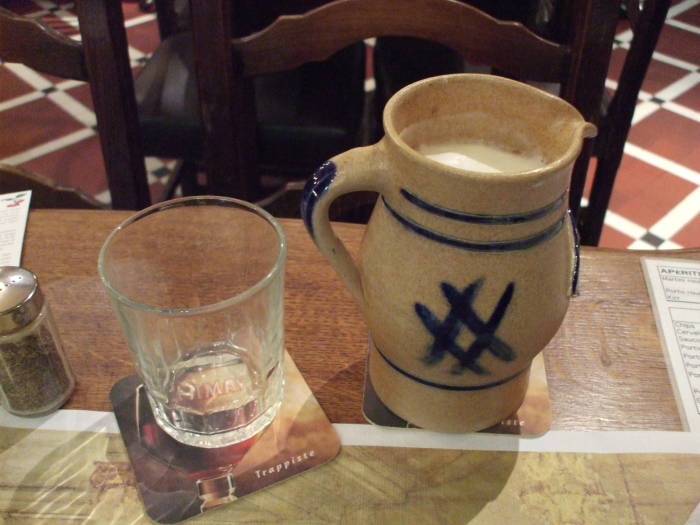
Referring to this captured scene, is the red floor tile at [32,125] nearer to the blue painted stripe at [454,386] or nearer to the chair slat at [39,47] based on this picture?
the chair slat at [39,47]

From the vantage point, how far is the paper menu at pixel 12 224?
67 cm

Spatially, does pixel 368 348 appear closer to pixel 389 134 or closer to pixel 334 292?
pixel 334 292

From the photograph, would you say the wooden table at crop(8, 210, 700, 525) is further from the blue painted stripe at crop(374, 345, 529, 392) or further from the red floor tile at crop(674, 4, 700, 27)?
the red floor tile at crop(674, 4, 700, 27)

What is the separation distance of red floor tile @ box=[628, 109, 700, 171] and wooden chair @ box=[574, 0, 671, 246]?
0.96 meters

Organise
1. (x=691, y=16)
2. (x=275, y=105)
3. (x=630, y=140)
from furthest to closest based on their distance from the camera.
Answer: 1. (x=691, y=16)
2. (x=630, y=140)
3. (x=275, y=105)

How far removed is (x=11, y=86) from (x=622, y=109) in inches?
85.1

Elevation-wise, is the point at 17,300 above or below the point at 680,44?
above

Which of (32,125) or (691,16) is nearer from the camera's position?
(32,125)

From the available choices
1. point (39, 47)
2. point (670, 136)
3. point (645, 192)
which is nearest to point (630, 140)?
point (670, 136)

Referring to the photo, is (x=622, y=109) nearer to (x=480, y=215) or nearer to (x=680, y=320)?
(x=680, y=320)

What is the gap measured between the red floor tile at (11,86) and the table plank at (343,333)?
195 cm

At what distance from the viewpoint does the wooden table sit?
48 cm

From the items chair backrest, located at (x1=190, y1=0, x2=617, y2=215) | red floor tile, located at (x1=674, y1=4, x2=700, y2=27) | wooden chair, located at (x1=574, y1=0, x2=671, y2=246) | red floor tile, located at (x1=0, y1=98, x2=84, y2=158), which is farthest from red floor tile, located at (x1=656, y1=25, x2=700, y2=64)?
red floor tile, located at (x1=0, y1=98, x2=84, y2=158)

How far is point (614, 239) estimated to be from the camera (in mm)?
1776
